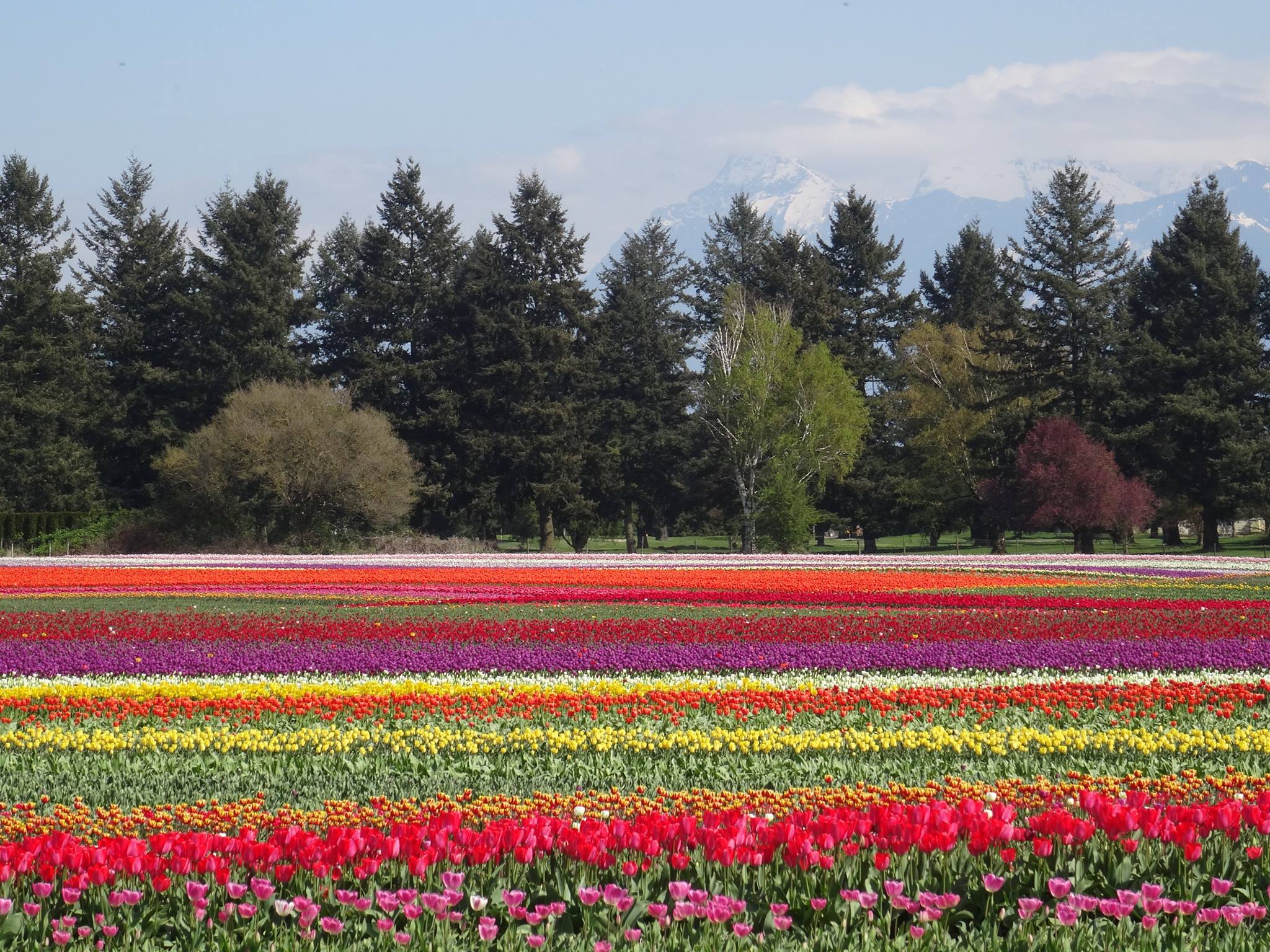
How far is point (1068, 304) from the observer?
55.2 meters

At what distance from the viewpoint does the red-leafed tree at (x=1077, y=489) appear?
150 ft

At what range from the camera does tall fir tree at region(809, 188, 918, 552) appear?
192 ft

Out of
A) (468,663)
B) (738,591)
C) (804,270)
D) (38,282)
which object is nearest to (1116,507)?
(804,270)

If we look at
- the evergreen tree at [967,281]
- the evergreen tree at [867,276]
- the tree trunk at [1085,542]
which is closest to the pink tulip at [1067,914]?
the tree trunk at [1085,542]

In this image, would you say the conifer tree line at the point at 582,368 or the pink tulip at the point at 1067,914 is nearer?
the pink tulip at the point at 1067,914

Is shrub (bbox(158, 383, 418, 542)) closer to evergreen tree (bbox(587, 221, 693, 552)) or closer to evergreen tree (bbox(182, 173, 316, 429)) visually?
evergreen tree (bbox(182, 173, 316, 429))

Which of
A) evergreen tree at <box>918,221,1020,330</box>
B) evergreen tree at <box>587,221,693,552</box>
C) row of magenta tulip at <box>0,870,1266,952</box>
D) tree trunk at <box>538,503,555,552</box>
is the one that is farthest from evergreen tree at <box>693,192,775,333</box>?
row of magenta tulip at <box>0,870,1266,952</box>

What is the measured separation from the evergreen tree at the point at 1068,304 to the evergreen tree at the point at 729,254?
569 inches

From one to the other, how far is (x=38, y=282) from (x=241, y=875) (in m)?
54.5

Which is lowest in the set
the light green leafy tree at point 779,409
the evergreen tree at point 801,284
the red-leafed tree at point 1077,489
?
the red-leafed tree at point 1077,489

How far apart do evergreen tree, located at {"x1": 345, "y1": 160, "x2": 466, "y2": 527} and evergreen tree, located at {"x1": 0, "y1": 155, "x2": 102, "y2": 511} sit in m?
10.6

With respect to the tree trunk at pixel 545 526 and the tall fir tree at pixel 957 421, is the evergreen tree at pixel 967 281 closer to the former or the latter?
the tall fir tree at pixel 957 421

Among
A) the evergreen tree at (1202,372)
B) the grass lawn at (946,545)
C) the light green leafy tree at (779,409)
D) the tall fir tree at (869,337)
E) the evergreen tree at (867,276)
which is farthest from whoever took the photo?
the evergreen tree at (867,276)

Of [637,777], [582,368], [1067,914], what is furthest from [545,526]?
[1067,914]
